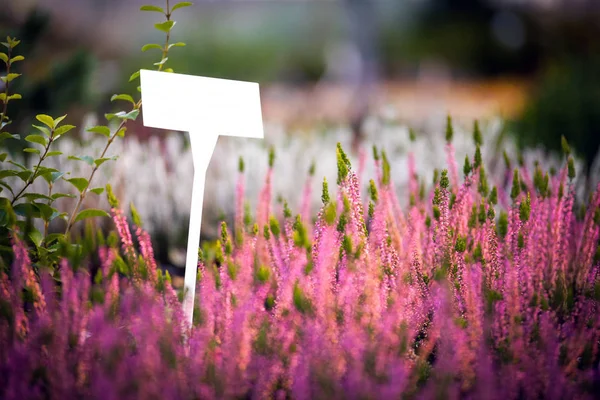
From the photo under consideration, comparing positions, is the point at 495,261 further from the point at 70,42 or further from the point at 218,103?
the point at 70,42

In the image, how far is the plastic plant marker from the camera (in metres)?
2.02

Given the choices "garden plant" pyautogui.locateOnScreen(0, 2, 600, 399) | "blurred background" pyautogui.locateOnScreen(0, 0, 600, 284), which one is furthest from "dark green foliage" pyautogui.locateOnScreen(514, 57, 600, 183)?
"garden plant" pyautogui.locateOnScreen(0, 2, 600, 399)

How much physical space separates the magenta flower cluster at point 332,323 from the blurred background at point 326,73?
0.91 metres

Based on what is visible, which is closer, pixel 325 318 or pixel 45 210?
pixel 325 318

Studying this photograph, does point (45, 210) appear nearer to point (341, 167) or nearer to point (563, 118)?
point (341, 167)

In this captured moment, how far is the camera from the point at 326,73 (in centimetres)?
1648

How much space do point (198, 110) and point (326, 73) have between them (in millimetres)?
14780

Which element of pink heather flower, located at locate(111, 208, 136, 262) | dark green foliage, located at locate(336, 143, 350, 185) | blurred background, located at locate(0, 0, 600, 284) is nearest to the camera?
dark green foliage, located at locate(336, 143, 350, 185)

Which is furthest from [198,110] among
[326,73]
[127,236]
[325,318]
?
[326,73]

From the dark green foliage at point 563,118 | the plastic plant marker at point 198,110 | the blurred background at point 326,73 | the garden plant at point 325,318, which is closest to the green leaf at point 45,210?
the garden plant at point 325,318

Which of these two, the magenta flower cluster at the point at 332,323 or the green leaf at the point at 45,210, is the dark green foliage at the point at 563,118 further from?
the green leaf at the point at 45,210

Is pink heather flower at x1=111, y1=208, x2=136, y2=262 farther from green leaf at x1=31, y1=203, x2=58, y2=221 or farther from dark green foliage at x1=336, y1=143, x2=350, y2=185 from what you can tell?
dark green foliage at x1=336, y1=143, x2=350, y2=185

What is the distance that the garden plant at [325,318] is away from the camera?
1553mm

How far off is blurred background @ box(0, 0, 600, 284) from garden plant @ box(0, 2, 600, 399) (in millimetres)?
897
